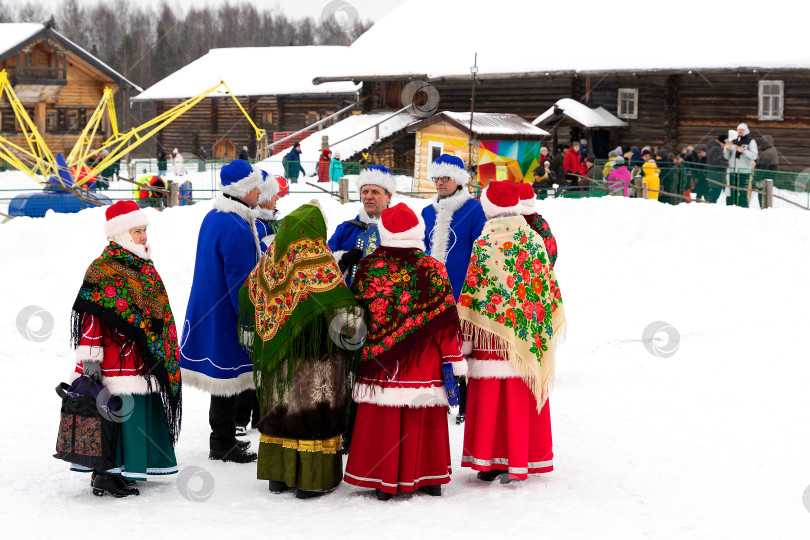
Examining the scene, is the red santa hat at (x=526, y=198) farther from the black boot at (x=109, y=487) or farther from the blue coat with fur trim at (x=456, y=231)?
the black boot at (x=109, y=487)

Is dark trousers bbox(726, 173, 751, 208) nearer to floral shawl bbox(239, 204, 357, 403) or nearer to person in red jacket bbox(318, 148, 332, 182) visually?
person in red jacket bbox(318, 148, 332, 182)

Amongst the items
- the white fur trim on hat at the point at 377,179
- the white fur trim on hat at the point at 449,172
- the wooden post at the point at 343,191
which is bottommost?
the white fur trim on hat at the point at 377,179

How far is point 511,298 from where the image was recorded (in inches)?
222

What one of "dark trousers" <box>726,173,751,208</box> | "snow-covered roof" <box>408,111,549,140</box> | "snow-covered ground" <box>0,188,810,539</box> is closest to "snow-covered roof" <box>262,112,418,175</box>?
"snow-covered roof" <box>408,111,549,140</box>

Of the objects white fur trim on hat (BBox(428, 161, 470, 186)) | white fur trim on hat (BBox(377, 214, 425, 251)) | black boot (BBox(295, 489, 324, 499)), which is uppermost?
white fur trim on hat (BBox(428, 161, 470, 186))

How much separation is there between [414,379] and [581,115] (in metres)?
20.7

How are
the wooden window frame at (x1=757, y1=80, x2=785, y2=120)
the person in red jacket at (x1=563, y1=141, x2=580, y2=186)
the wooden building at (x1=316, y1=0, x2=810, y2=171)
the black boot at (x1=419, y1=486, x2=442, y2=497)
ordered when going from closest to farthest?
1. the black boot at (x1=419, y1=486, x2=442, y2=497)
2. the person in red jacket at (x1=563, y1=141, x2=580, y2=186)
3. the wooden building at (x1=316, y1=0, x2=810, y2=171)
4. the wooden window frame at (x1=757, y1=80, x2=785, y2=120)

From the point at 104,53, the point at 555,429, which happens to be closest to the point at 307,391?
the point at 555,429

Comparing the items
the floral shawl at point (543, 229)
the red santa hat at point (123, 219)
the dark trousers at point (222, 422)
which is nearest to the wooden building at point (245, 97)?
the floral shawl at point (543, 229)

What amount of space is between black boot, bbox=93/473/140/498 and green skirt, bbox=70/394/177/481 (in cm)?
4

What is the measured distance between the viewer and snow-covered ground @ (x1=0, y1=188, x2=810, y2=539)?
5.05 metres

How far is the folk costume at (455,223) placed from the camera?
7004mm

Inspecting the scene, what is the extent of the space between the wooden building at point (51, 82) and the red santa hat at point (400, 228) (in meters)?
32.8

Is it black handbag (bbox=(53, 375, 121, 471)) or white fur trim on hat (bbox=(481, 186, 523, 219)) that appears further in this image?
white fur trim on hat (bbox=(481, 186, 523, 219))
